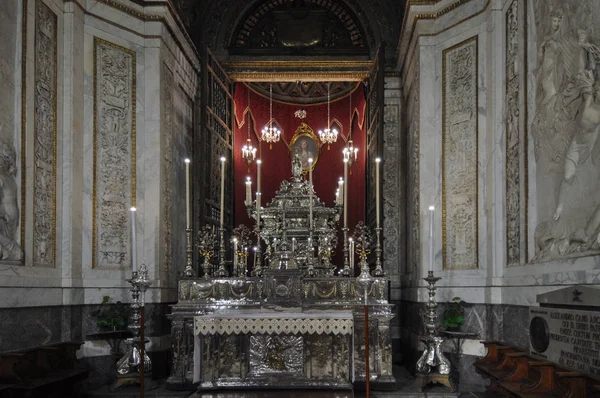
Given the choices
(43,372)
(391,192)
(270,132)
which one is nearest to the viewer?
(43,372)

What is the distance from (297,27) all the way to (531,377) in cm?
1034

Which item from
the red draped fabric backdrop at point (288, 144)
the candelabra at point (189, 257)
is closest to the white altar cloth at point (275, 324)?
the candelabra at point (189, 257)

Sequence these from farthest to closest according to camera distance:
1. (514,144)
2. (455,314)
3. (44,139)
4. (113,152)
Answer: (113,152) → (455,314) → (44,139) → (514,144)

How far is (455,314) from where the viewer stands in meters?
8.41

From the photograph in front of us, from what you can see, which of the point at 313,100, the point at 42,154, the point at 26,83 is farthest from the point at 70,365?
the point at 313,100

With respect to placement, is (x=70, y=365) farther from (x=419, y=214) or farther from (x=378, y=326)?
(x=419, y=214)

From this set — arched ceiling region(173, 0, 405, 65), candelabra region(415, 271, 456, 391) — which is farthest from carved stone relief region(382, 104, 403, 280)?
candelabra region(415, 271, 456, 391)

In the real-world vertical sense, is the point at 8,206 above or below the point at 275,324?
above

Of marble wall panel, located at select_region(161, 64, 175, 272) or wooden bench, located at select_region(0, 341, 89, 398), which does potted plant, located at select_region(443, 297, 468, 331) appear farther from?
wooden bench, located at select_region(0, 341, 89, 398)

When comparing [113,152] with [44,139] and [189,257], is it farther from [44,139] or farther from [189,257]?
[189,257]

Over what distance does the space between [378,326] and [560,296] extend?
2804 mm

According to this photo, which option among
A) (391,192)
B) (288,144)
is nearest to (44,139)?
(391,192)

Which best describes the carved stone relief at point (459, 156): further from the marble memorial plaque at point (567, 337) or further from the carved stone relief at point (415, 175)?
the marble memorial plaque at point (567, 337)

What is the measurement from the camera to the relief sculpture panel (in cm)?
559
